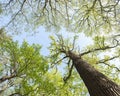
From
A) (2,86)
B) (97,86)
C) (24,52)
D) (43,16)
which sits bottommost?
(2,86)

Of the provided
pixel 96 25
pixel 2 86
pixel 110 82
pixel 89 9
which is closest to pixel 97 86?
pixel 110 82

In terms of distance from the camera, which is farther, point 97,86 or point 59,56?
point 59,56

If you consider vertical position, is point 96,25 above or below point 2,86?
above

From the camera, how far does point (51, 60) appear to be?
500 inches

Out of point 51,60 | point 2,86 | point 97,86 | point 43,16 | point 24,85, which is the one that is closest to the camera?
point 97,86

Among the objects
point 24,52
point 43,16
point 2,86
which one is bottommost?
point 2,86

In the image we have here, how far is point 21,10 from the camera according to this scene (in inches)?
522

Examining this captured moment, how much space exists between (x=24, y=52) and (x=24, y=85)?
1.34 meters

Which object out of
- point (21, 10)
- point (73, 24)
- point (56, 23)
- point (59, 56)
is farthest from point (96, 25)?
point (21, 10)

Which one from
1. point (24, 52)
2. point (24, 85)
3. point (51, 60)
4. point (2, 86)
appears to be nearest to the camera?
point (24, 85)

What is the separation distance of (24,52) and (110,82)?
13.2ft

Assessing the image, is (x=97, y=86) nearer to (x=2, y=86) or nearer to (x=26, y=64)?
(x=26, y=64)

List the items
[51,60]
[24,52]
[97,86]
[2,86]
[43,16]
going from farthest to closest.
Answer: [43,16], [51,60], [2,86], [24,52], [97,86]

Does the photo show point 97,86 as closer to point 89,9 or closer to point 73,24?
point 89,9
